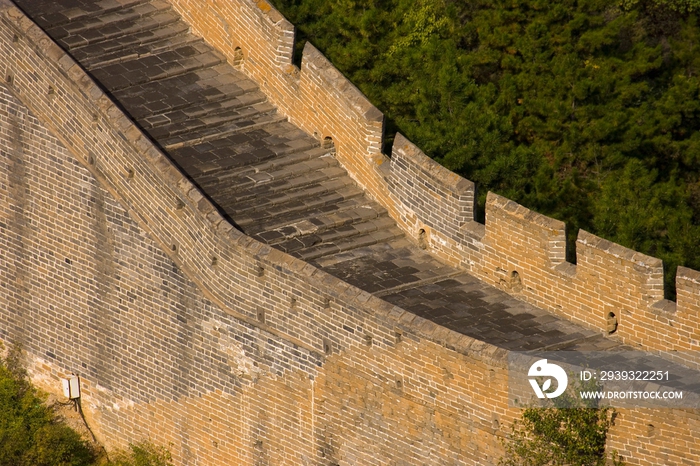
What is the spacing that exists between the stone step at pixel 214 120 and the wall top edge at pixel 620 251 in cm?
606

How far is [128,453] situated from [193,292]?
9.68ft

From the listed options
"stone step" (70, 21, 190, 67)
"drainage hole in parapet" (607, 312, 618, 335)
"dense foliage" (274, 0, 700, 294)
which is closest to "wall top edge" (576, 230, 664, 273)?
"drainage hole in parapet" (607, 312, 618, 335)

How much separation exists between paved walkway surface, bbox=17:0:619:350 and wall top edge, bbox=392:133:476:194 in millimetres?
1046

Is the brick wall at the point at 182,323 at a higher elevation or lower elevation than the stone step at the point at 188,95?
lower

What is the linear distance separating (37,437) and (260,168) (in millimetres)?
4811

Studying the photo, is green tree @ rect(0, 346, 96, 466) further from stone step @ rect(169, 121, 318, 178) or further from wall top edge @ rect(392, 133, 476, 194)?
wall top edge @ rect(392, 133, 476, 194)

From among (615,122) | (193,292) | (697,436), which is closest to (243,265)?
(193,292)

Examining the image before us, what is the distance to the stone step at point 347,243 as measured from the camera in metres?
21.5

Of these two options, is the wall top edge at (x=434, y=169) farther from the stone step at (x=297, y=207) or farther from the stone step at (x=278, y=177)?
the stone step at (x=278, y=177)

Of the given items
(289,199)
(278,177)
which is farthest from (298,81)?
(289,199)

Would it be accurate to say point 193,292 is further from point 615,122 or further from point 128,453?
point 615,122

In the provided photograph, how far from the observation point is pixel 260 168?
75.2ft

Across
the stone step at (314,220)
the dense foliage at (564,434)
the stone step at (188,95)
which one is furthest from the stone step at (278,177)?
the dense foliage at (564,434)

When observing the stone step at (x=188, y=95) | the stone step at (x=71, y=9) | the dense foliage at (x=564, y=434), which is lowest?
the dense foliage at (x=564, y=434)
